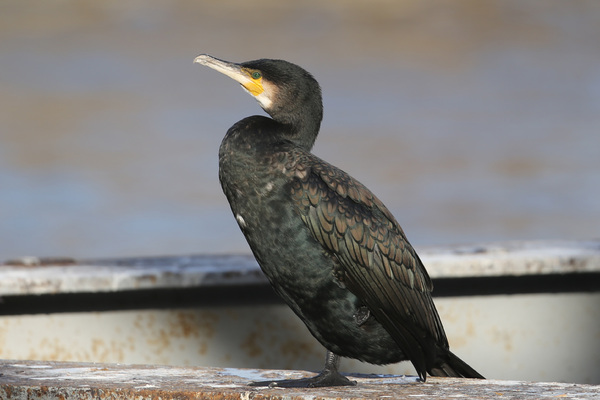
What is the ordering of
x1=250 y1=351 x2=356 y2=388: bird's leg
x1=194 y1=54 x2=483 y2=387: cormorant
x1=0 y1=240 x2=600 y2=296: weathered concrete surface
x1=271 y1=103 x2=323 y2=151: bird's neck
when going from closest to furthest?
1. x1=250 y1=351 x2=356 y2=388: bird's leg
2. x1=194 y1=54 x2=483 y2=387: cormorant
3. x1=271 y1=103 x2=323 y2=151: bird's neck
4. x1=0 y1=240 x2=600 y2=296: weathered concrete surface

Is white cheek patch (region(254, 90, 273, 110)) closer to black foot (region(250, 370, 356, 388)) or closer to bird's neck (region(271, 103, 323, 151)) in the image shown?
bird's neck (region(271, 103, 323, 151))

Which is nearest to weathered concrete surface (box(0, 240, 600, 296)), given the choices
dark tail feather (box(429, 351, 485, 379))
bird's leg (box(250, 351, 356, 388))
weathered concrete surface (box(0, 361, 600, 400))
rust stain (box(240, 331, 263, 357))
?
rust stain (box(240, 331, 263, 357))

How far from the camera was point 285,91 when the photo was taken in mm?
2865

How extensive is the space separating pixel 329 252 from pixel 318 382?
363 millimetres

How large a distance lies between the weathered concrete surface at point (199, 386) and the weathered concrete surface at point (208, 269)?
3.54 feet

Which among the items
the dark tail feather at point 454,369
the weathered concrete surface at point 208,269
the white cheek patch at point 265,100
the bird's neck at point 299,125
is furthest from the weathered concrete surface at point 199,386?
the weathered concrete surface at point 208,269

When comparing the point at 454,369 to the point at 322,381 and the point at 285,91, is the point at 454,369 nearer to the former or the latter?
the point at 322,381

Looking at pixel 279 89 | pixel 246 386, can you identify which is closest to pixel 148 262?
pixel 279 89

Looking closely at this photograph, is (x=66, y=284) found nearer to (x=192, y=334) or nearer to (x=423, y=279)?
(x=192, y=334)

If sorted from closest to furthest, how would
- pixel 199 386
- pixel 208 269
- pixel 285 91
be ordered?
pixel 199 386 → pixel 285 91 → pixel 208 269

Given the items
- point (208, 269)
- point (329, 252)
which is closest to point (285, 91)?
point (329, 252)

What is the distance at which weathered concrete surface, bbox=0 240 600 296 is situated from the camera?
149 inches

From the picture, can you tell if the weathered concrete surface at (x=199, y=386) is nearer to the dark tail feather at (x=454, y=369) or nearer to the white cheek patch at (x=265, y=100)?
the dark tail feather at (x=454, y=369)

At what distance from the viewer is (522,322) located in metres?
3.99
